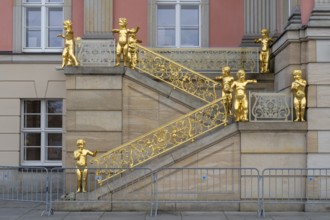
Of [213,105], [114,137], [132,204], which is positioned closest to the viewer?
[132,204]

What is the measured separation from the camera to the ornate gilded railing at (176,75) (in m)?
16.1

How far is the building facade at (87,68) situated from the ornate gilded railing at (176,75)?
0.88 metres

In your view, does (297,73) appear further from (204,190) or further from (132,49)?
(132,49)

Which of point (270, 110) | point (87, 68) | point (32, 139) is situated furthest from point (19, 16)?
point (270, 110)

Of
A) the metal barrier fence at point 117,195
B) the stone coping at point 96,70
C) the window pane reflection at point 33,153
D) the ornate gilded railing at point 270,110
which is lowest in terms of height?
the metal barrier fence at point 117,195

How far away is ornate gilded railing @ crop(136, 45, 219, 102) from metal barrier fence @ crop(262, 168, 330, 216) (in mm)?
3435

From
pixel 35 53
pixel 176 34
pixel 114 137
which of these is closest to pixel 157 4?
pixel 176 34

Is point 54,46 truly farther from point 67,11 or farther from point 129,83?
point 129,83

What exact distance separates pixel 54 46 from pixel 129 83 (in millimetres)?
4869

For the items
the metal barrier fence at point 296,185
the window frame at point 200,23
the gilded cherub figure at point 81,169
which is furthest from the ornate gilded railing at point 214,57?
the gilded cherub figure at point 81,169

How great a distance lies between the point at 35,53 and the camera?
1830 cm

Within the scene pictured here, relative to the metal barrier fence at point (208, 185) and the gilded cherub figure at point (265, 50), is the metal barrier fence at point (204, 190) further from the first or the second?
the gilded cherub figure at point (265, 50)

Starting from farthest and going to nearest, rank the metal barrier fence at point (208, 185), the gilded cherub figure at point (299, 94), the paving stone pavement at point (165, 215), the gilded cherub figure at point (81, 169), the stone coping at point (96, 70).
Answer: the stone coping at point (96, 70), the gilded cherub figure at point (299, 94), the metal barrier fence at point (208, 185), the gilded cherub figure at point (81, 169), the paving stone pavement at point (165, 215)

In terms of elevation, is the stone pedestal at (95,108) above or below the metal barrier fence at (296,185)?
above
